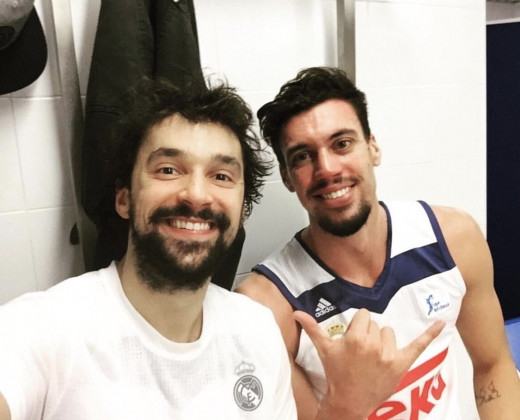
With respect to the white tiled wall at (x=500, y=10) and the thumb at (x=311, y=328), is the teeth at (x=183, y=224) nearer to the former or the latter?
the thumb at (x=311, y=328)

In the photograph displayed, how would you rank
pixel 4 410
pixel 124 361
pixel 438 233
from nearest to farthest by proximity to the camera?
pixel 4 410 → pixel 124 361 → pixel 438 233

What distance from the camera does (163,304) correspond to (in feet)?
2.77

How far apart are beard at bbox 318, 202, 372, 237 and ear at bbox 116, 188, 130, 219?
1.55ft

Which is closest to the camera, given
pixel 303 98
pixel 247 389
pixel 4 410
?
pixel 4 410

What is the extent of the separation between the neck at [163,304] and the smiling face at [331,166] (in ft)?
1.35

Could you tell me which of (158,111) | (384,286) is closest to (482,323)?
(384,286)

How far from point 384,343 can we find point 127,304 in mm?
487

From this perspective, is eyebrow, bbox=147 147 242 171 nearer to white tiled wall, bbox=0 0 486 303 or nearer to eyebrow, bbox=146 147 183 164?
eyebrow, bbox=146 147 183 164

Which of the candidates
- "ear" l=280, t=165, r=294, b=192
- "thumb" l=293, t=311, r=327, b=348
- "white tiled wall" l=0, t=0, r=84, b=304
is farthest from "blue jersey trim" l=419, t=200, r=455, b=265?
"white tiled wall" l=0, t=0, r=84, b=304

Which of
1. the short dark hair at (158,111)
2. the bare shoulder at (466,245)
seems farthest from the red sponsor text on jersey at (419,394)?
the short dark hair at (158,111)

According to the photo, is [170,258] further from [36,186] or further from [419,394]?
[419,394]

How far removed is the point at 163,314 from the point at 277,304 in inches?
13.9

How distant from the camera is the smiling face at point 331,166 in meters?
1.14

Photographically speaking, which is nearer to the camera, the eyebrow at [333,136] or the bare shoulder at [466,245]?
the eyebrow at [333,136]
